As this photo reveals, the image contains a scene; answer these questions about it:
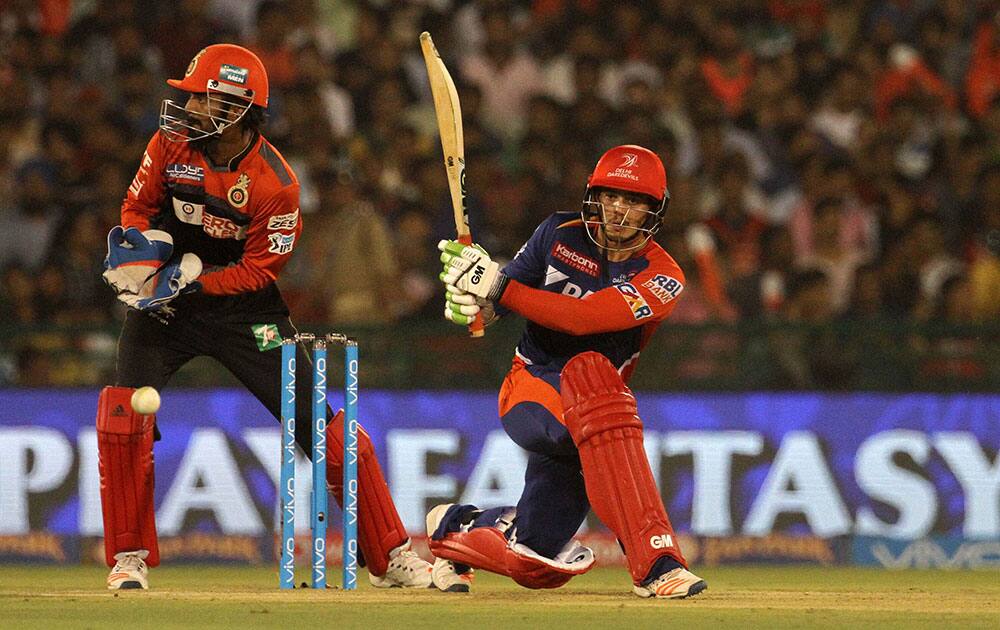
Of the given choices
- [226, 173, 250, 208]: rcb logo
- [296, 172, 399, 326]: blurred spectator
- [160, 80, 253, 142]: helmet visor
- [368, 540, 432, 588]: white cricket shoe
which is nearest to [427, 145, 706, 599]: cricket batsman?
[368, 540, 432, 588]: white cricket shoe

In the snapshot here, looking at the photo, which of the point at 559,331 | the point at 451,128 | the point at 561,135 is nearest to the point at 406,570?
the point at 559,331

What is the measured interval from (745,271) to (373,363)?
2.59 metres

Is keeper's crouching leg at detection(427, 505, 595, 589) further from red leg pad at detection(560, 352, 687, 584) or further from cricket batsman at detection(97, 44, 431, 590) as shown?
red leg pad at detection(560, 352, 687, 584)

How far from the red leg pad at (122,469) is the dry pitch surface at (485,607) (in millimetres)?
261

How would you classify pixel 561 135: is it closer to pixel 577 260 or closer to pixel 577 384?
pixel 577 260

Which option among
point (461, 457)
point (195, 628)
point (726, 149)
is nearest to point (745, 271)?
point (726, 149)

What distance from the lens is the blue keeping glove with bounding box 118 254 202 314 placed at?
7.16 metres

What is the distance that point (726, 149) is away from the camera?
40.8ft

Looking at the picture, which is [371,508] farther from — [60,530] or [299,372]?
[60,530]

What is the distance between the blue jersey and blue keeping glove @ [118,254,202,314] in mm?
1294

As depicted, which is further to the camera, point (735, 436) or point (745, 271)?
point (745, 271)

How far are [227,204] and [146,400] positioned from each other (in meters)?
0.89

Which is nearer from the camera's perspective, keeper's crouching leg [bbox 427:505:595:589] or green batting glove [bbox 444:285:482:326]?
green batting glove [bbox 444:285:482:326]

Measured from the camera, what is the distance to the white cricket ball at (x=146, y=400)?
6.87 metres
